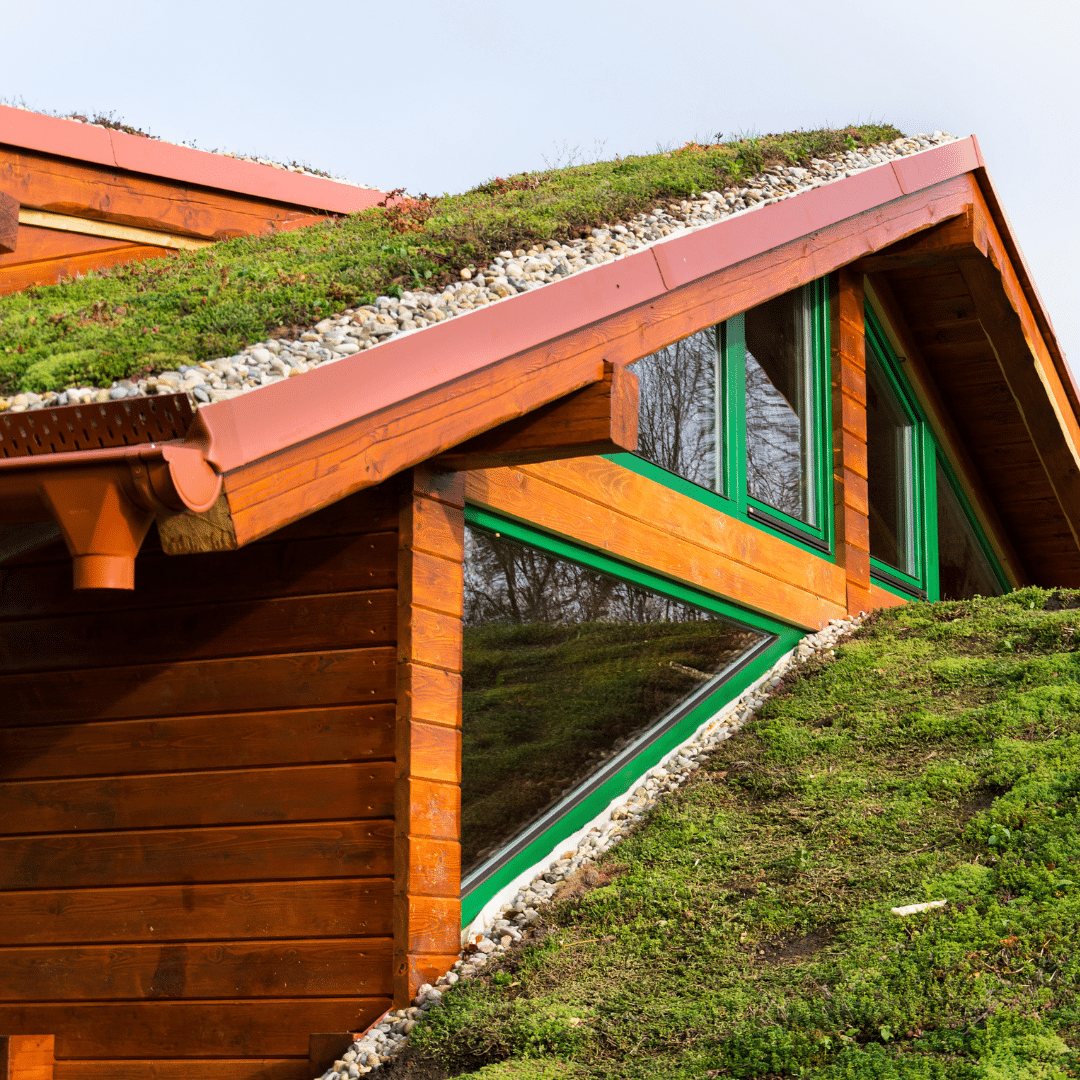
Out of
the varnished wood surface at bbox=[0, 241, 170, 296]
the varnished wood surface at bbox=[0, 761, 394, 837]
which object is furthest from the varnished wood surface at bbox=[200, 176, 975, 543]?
the varnished wood surface at bbox=[0, 241, 170, 296]

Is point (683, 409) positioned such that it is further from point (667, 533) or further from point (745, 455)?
point (667, 533)

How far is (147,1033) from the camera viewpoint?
394 centimetres

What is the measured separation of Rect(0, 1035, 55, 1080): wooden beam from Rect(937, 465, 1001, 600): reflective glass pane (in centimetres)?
714

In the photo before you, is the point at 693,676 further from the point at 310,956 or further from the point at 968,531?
the point at 968,531

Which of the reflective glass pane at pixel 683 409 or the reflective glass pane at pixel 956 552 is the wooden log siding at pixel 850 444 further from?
the reflective glass pane at pixel 956 552

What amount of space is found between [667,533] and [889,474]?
344 centimetres

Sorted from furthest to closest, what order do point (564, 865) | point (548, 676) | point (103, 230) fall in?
point (103, 230)
point (548, 676)
point (564, 865)

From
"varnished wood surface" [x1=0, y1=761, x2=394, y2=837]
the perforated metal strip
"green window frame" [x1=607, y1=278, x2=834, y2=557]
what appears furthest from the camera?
"green window frame" [x1=607, y1=278, x2=834, y2=557]

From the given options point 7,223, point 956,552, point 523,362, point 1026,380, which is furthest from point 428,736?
point 956,552

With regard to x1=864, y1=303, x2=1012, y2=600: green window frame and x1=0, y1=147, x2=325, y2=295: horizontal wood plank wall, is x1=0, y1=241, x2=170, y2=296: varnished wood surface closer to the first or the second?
x1=0, y1=147, x2=325, y2=295: horizontal wood plank wall

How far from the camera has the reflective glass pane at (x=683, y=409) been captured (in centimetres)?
575

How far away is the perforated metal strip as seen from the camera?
2.81m

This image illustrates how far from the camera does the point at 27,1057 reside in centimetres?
399

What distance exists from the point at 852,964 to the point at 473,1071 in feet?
3.88
